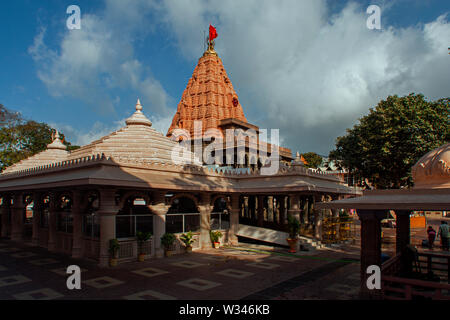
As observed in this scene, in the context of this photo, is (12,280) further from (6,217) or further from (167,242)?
(6,217)

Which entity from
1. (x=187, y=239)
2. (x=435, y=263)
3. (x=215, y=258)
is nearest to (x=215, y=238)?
(x=187, y=239)

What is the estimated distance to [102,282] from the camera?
11.6m

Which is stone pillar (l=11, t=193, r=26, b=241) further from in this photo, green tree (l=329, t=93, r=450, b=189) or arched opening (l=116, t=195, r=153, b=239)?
green tree (l=329, t=93, r=450, b=189)

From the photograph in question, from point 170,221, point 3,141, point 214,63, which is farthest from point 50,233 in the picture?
point 214,63

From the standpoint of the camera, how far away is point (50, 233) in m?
19.0

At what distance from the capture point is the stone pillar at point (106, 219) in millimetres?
14336

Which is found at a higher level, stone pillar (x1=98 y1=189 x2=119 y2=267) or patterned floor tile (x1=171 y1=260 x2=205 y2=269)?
stone pillar (x1=98 y1=189 x2=119 y2=267)

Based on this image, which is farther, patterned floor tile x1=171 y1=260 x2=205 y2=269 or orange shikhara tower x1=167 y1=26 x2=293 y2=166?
orange shikhara tower x1=167 y1=26 x2=293 y2=166

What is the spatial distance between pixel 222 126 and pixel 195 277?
3290cm

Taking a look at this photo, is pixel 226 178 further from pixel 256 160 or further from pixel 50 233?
pixel 256 160

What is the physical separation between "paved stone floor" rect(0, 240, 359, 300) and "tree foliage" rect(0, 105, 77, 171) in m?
24.9

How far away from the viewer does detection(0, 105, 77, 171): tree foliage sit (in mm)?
37531

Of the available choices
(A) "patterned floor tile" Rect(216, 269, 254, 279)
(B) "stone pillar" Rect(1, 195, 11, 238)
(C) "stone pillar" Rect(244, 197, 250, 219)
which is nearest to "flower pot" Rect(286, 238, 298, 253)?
(A) "patterned floor tile" Rect(216, 269, 254, 279)

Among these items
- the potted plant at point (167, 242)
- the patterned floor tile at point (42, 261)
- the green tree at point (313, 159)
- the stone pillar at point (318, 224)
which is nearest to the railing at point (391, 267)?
the stone pillar at point (318, 224)
